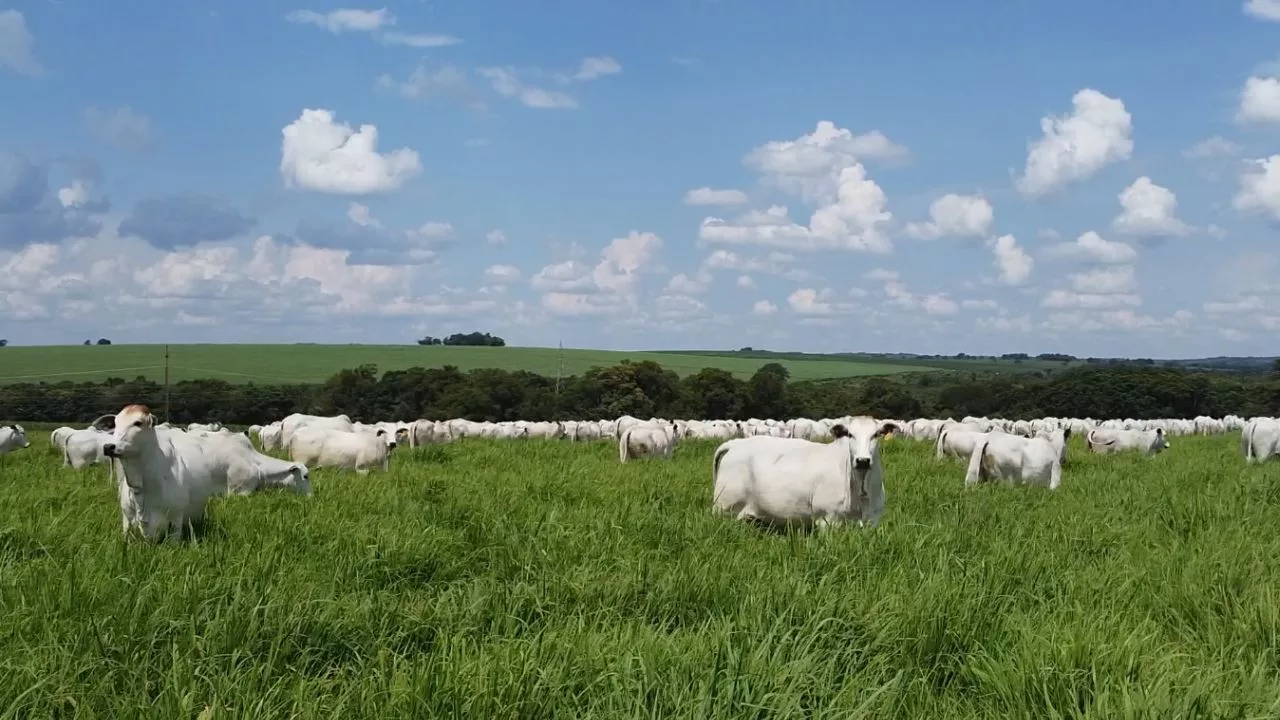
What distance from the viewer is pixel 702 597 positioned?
19.6ft

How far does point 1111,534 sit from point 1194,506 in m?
1.93

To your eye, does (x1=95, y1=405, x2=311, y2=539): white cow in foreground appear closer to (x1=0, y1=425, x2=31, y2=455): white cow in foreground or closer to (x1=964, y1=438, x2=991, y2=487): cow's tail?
(x1=964, y1=438, x2=991, y2=487): cow's tail

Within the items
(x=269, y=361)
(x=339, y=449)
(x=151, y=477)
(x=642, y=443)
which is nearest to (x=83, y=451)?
(x=339, y=449)

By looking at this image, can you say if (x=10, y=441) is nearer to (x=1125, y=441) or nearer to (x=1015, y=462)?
(x=1015, y=462)

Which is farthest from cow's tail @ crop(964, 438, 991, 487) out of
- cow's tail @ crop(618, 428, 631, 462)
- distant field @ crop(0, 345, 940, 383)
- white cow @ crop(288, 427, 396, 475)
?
distant field @ crop(0, 345, 940, 383)

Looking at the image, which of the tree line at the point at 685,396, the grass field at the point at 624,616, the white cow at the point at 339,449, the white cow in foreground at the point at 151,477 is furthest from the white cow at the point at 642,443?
the tree line at the point at 685,396

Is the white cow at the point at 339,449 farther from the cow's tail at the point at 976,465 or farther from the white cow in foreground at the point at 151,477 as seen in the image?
the cow's tail at the point at 976,465

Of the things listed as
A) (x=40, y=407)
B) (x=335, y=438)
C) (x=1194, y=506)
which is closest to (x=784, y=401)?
(x=40, y=407)

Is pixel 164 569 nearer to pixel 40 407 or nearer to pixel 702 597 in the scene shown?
pixel 702 597

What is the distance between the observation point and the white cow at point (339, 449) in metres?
16.8

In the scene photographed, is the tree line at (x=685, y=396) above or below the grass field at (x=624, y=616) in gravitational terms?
below

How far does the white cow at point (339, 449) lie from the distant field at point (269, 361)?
64598 millimetres

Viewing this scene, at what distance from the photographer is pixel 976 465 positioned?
14.9 m

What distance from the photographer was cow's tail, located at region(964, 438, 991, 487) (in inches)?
575
